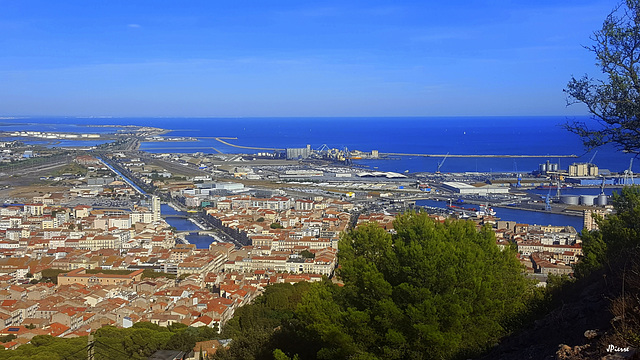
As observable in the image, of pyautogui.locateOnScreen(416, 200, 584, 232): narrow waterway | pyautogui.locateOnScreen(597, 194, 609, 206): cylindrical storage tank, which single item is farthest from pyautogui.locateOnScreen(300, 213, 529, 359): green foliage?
pyautogui.locateOnScreen(597, 194, 609, 206): cylindrical storage tank

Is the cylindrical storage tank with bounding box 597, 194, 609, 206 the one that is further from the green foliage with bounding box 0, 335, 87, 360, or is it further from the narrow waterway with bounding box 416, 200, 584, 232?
the green foliage with bounding box 0, 335, 87, 360

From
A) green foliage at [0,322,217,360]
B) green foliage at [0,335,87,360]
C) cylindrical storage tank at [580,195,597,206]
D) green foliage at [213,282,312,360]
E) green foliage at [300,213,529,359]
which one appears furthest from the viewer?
cylindrical storage tank at [580,195,597,206]

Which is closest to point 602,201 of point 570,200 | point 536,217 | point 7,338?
point 570,200

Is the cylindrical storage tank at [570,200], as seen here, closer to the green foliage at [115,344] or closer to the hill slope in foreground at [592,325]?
the green foliage at [115,344]

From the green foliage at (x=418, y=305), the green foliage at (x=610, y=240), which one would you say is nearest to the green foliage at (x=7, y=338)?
the green foliage at (x=418, y=305)

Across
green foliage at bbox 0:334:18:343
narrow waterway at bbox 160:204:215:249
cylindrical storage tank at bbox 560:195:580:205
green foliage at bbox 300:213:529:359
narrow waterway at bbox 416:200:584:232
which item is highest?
green foliage at bbox 300:213:529:359

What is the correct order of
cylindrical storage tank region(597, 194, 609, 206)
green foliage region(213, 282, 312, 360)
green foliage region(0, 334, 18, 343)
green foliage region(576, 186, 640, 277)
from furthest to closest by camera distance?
1. cylindrical storage tank region(597, 194, 609, 206)
2. green foliage region(0, 334, 18, 343)
3. green foliage region(213, 282, 312, 360)
4. green foliage region(576, 186, 640, 277)
